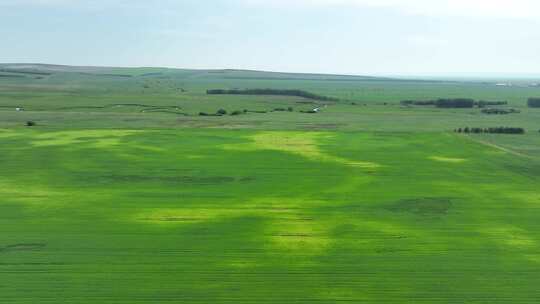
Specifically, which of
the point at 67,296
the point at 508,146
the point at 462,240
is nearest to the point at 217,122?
the point at 508,146

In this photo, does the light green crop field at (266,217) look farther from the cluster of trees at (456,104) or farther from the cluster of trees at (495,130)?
the cluster of trees at (456,104)

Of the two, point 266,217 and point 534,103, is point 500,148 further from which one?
point 534,103

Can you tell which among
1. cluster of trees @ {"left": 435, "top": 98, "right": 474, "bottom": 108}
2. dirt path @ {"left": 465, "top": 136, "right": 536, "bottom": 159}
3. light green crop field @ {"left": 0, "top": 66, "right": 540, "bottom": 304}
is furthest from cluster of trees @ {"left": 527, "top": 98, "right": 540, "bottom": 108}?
dirt path @ {"left": 465, "top": 136, "right": 536, "bottom": 159}

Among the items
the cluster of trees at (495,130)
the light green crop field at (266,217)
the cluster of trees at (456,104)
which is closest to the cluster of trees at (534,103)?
the cluster of trees at (456,104)

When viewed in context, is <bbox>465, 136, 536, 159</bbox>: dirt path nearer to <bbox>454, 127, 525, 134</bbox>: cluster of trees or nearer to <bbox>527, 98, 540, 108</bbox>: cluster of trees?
<bbox>454, 127, 525, 134</bbox>: cluster of trees

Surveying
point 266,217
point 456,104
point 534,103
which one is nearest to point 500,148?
point 266,217

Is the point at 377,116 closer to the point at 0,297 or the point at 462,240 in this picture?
the point at 462,240

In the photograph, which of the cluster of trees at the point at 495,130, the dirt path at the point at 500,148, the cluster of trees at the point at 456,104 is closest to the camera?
the dirt path at the point at 500,148

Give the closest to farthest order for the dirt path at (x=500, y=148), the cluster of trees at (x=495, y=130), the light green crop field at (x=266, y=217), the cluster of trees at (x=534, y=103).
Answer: the light green crop field at (x=266, y=217), the dirt path at (x=500, y=148), the cluster of trees at (x=495, y=130), the cluster of trees at (x=534, y=103)
